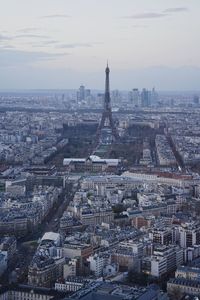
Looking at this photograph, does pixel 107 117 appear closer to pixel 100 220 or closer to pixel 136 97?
pixel 100 220

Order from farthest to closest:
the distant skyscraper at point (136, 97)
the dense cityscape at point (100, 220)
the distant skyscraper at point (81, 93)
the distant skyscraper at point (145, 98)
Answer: the distant skyscraper at point (81, 93) < the distant skyscraper at point (136, 97) < the distant skyscraper at point (145, 98) < the dense cityscape at point (100, 220)

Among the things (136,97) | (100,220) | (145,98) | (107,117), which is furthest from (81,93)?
(100,220)

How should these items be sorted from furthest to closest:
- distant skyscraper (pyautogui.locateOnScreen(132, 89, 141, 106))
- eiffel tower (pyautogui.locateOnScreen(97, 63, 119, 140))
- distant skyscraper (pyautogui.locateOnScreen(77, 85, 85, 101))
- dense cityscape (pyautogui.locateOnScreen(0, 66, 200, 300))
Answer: distant skyscraper (pyautogui.locateOnScreen(77, 85, 85, 101)), distant skyscraper (pyautogui.locateOnScreen(132, 89, 141, 106)), eiffel tower (pyautogui.locateOnScreen(97, 63, 119, 140)), dense cityscape (pyautogui.locateOnScreen(0, 66, 200, 300))

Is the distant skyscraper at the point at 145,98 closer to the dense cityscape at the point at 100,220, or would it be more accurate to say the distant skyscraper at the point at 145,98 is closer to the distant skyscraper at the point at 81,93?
the distant skyscraper at the point at 81,93

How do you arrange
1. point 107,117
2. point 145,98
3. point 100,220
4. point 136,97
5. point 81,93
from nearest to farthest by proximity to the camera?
point 100,220 < point 107,117 < point 145,98 < point 136,97 < point 81,93

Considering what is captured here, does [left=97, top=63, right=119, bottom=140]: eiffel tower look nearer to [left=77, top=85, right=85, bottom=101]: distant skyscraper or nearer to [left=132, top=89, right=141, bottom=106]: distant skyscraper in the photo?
[left=132, top=89, right=141, bottom=106]: distant skyscraper

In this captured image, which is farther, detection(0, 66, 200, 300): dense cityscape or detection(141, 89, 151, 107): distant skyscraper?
detection(141, 89, 151, 107): distant skyscraper


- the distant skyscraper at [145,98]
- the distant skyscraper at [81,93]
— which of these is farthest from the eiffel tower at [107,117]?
the distant skyscraper at [81,93]

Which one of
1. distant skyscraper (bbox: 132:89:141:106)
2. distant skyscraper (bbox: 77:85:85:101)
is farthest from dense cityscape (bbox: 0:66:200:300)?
distant skyscraper (bbox: 77:85:85:101)

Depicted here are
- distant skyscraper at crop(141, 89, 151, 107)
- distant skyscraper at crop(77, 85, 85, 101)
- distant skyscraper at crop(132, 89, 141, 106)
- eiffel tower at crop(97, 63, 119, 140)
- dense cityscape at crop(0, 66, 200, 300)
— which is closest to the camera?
dense cityscape at crop(0, 66, 200, 300)

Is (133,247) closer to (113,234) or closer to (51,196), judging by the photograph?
(113,234)

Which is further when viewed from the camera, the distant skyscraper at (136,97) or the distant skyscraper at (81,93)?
the distant skyscraper at (81,93)
